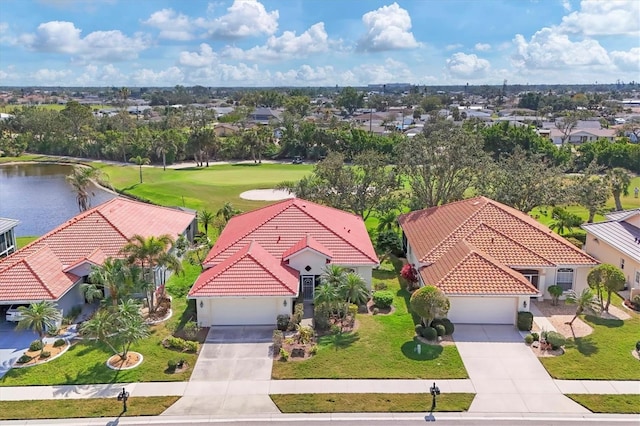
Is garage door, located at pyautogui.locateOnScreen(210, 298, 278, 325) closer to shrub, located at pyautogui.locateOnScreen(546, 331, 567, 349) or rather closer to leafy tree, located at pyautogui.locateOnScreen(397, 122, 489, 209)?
shrub, located at pyautogui.locateOnScreen(546, 331, 567, 349)

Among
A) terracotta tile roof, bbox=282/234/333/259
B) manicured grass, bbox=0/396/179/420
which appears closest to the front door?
terracotta tile roof, bbox=282/234/333/259

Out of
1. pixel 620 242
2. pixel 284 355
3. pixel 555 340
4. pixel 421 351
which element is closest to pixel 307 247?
pixel 284 355

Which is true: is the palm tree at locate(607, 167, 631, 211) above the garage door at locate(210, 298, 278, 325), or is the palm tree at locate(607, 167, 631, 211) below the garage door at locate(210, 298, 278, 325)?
above

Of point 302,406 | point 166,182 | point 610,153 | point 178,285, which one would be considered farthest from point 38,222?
point 610,153

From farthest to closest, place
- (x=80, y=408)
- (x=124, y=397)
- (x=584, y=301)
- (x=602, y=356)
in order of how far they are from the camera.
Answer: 1. (x=584, y=301)
2. (x=602, y=356)
3. (x=80, y=408)
4. (x=124, y=397)

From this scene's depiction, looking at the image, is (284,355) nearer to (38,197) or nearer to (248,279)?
(248,279)
